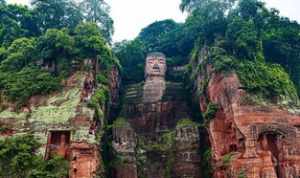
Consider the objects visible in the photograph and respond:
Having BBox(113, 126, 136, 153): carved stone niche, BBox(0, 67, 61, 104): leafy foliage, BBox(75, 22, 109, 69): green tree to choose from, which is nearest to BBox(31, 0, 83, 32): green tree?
BBox(75, 22, 109, 69): green tree

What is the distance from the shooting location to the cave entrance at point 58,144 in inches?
830

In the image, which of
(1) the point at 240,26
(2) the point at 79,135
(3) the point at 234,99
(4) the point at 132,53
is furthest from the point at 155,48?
(2) the point at 79,135

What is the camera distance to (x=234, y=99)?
23641mm

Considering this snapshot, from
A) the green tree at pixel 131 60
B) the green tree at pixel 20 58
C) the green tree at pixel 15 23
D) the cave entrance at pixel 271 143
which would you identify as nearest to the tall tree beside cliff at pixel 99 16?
the green tree at pixel 131 60

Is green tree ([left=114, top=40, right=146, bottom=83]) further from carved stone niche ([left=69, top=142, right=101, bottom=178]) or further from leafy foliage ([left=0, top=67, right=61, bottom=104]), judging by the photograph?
carved stone niche ([left=69, top=142, right=101, bottom=178])

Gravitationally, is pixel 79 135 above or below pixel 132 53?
below

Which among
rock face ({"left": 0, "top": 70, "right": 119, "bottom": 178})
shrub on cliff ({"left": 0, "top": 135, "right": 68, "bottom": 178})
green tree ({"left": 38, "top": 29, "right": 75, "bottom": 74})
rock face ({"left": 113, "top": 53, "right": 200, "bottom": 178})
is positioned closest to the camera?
shrub on cliff ({"left": 0, "top": 135, "right": 68, "bottom": 178})

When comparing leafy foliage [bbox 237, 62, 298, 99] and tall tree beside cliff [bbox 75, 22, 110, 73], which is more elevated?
tall tree beside cliff [bbox 75, 22, 110, 73]

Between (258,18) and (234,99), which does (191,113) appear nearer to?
(234,99)

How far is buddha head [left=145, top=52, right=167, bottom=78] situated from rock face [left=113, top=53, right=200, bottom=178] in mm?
1512

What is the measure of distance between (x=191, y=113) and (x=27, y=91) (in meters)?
12.8

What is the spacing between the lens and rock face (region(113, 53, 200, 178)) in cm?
2423

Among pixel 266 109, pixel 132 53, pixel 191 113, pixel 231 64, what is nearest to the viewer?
pixel 266 109

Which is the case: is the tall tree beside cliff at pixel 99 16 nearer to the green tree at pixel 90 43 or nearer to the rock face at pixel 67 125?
the green tree at pixel 90 43
